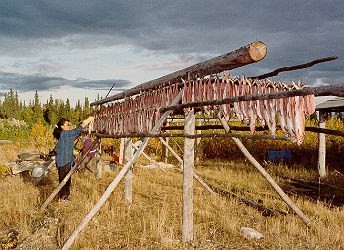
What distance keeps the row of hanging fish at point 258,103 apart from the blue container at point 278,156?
1353 centimetres

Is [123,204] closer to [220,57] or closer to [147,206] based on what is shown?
[147,206]

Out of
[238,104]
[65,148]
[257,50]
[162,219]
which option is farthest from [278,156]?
[257,50]

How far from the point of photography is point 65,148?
8750 millimetres

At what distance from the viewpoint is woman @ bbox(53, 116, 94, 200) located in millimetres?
8688

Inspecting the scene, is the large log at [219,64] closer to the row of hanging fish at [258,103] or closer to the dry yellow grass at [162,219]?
the row of hanging fish at [258,103]

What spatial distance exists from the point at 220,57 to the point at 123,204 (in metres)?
4.91

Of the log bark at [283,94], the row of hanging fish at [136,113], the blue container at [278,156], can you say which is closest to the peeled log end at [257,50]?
the log bark at [283,94]

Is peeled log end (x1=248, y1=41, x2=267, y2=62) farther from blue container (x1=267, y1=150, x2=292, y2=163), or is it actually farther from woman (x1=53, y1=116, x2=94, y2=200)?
blue container (x1=267, y1=150, x2=292, y2=163)

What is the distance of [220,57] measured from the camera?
491 centimetres

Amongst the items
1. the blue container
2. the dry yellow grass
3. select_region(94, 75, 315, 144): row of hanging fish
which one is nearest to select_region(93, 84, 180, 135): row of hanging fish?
select_region(94, 75, 315, 144): row of hanging fish

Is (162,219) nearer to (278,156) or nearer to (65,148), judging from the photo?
(65,148)

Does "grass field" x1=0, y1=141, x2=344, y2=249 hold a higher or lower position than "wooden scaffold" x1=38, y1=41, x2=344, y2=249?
lower

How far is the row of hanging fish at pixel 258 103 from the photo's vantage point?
4461 mm

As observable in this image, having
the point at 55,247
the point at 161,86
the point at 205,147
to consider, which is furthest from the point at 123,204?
the point at 205,147
